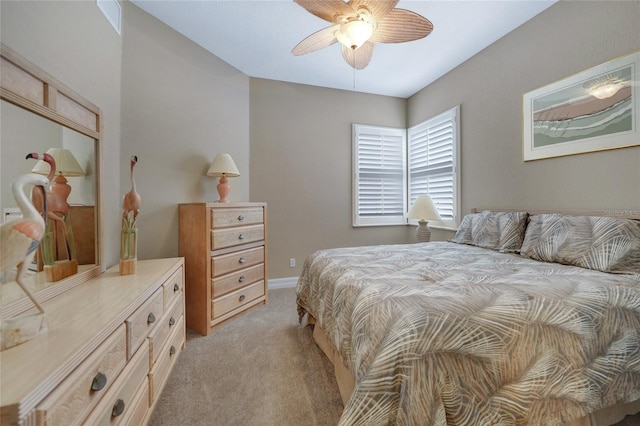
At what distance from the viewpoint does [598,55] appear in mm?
1985

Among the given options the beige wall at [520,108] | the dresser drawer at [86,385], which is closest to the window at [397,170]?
the beige wall at [520,108]

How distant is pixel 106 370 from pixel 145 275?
0.75m

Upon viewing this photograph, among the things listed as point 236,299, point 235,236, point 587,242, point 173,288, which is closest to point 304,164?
point 235,236

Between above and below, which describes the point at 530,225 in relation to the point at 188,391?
above

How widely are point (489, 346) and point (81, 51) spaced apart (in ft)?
8.72

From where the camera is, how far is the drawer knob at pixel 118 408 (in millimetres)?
1003

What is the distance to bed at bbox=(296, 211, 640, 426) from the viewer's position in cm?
96

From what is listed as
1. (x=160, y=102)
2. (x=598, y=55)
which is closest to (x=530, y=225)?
(x=598, y=55)

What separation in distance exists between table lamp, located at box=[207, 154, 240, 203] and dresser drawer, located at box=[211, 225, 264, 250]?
41 cm

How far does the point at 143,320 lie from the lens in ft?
4.23

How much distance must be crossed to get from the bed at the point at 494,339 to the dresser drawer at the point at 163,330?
0.99m

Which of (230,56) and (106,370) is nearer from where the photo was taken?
(106,370)

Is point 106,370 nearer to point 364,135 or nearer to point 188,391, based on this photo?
point 188,391

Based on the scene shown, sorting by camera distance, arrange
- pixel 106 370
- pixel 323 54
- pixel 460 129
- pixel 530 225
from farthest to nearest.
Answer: pixel 460 129
pixel 323 54
pixel 530 225
pixel 106 370
